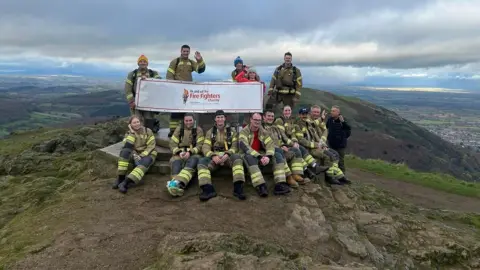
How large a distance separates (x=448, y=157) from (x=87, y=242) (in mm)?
99959

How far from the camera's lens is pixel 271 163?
10.9 meters

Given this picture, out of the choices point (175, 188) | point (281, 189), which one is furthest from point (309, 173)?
point (175, 188)

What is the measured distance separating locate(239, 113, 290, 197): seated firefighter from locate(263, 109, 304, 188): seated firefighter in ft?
1.11

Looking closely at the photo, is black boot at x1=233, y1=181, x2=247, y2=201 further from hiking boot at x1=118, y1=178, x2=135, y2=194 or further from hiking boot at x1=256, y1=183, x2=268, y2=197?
hiking boot at x1=118, y1=178, x2=135, y2=194

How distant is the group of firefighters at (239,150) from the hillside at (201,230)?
1.43ft

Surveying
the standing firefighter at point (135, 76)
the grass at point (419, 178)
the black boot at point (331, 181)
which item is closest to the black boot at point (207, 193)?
the black boot at point (331, 181)

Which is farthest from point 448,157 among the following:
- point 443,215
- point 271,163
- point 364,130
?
point 271,163

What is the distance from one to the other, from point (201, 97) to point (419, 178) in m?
A: 14.5

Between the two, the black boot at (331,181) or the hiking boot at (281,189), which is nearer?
the hiking boot at (281,189)

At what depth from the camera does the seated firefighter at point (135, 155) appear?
1032cm

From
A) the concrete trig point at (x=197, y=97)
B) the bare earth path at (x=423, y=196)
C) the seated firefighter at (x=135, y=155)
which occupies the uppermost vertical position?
the concrete trig point at (x=197, y=97)

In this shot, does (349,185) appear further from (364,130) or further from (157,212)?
(364,130)

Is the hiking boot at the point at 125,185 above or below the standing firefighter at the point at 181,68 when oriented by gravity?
below

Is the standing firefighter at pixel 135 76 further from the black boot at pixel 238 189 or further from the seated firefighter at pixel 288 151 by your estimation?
the black boot at pixel 238 189
